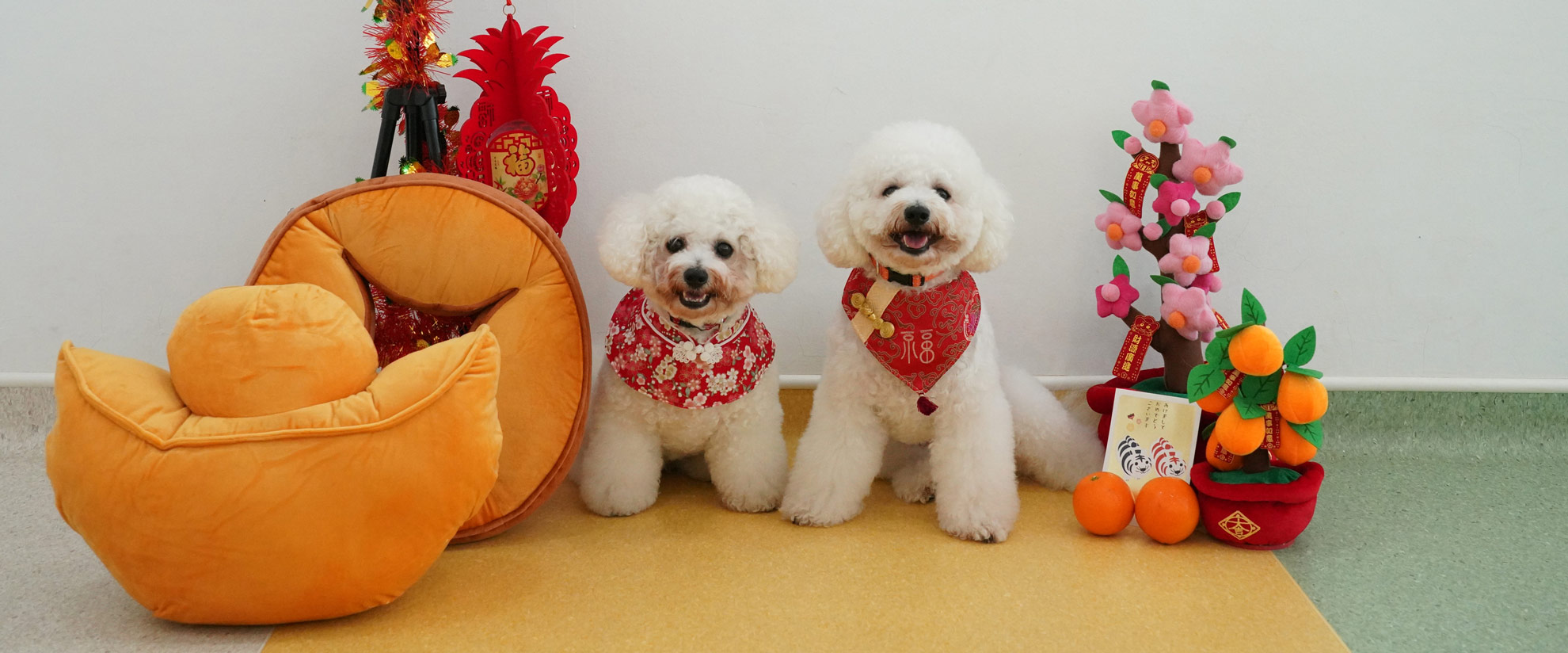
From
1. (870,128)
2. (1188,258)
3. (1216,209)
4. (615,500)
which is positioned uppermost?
(870,128)

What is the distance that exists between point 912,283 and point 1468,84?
150cm

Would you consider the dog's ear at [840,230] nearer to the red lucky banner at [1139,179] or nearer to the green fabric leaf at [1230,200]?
the red lucky banner at [1139,179]

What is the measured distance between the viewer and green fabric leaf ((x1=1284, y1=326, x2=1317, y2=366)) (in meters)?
1.64

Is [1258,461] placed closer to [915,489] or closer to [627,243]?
[915,489]

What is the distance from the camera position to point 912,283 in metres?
1.80

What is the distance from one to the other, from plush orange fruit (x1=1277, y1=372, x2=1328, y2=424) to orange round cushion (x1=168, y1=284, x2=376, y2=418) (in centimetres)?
161

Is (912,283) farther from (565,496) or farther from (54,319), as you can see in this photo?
(54,319)

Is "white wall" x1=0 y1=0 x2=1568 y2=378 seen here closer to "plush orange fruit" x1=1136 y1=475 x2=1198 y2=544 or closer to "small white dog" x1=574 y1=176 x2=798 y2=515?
"small white dog" x1=574 y1=176 x2=798 y2=515

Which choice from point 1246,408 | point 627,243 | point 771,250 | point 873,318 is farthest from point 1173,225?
point 627,243

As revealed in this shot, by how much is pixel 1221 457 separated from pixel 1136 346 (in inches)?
13.4

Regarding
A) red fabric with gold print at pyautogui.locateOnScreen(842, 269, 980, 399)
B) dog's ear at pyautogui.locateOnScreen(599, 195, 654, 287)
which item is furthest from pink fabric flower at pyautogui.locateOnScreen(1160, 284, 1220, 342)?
dog's ear at pyautogui.locateOnScreen(599, 195, 654, 287)

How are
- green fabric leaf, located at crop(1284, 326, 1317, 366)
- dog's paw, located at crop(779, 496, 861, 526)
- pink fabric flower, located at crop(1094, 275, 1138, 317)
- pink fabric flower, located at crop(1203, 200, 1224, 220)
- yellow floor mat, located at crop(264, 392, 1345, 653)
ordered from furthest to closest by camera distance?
pink fabric flower, located at crop(1094, 275, 1138, 317) < pink fabric flower, located at crop(1203, 200, 1224, 220) < dog's paw, located at crop(779, 496, 861, 526) < green fabric leaf, located at crop(1284, 326, 1317, 366) < yellow floor mat, located at crop(264, 392, 1345, 653)

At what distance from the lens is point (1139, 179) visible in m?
2.05

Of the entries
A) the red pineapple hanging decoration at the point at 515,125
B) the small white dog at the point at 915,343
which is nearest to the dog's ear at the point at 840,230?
the small white dog at the point at 915,343
